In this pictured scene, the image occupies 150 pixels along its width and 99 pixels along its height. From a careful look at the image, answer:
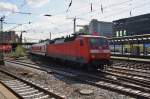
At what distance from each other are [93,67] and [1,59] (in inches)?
567

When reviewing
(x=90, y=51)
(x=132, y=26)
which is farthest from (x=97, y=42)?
(x=132, y=26)

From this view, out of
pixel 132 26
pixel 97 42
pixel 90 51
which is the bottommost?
pixel 90 51

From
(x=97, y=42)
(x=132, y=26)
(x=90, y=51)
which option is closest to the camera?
(x=90, y=51)

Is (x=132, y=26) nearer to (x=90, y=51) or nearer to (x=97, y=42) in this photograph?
(x=97, y=42)

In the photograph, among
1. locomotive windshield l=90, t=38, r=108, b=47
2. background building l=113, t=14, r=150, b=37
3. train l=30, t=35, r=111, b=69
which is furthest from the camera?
background building l=113, t=14, r=150, b=37

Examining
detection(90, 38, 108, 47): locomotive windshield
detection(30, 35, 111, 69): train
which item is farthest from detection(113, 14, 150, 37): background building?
detection(90, 38, 108, 47): locomotive windshield

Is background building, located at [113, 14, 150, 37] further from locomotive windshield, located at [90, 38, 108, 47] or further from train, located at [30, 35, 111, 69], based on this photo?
locomotive windshield, located at [90, 38, 108, 47]

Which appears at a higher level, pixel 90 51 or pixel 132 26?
pixel 132 26

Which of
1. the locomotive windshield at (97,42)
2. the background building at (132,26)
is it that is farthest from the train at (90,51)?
the background building at (132,26)

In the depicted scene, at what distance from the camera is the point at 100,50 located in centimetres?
2162

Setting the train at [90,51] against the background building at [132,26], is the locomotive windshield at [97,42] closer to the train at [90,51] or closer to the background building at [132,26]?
the train at [90,51]

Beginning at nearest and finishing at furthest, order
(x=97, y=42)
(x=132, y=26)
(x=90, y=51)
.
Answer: (x=90, y=51)
(x=97, y=42)
(x=132, y=26)

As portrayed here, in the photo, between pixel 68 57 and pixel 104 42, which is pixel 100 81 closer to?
pixel 104 42

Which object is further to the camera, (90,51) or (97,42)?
(97,42)
